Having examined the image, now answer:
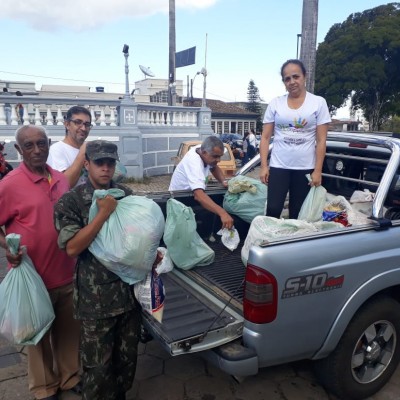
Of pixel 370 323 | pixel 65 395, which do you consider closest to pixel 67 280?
pixel 65 395

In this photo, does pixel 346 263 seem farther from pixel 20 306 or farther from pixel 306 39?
pixel 306 39

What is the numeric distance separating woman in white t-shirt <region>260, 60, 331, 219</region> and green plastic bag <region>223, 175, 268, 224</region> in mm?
244

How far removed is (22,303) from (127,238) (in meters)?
0.78

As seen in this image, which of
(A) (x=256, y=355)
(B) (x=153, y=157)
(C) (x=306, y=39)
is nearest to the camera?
(A) (x=256, y=355)

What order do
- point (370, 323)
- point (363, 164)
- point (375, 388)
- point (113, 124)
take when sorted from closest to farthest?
point (370, 323) < point (375, 388) < point (363, 164) < point (113, 124)

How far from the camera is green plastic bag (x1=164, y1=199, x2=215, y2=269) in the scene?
3127 mm

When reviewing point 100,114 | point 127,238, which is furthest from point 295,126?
point 100,114

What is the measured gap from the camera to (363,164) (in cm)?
405

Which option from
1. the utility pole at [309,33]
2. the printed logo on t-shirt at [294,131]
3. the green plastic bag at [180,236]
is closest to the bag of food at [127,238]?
the green plastic bag at [180,236]

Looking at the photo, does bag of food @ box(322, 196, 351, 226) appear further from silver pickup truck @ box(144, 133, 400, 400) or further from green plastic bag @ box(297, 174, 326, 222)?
silver pickup truck @ box(144, 133, 400, 400)

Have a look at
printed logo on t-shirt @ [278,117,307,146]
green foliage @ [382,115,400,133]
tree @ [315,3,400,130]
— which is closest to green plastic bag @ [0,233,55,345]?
printed logo on t-shirt @ [278,117,307,146]

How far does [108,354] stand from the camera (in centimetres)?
232

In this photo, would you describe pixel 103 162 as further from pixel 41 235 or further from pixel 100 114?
pixel 100 114

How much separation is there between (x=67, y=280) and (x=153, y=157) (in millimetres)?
11217
